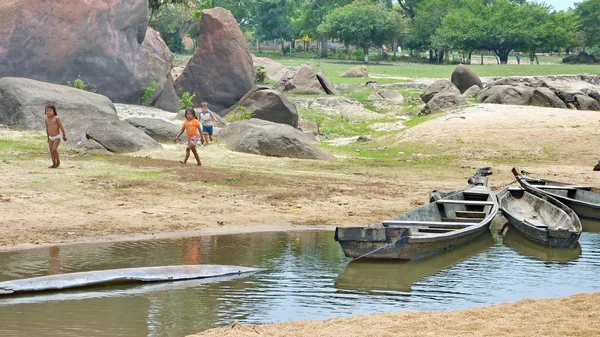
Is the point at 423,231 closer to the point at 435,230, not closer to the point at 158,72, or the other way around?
the point at 435,230

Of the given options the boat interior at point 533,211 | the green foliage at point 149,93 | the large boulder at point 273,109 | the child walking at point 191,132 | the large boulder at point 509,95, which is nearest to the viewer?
the boat interior at point 533,211

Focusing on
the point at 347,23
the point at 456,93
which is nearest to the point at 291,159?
the point at 456,93

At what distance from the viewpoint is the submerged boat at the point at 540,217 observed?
541 inches

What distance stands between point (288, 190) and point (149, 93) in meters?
16.2

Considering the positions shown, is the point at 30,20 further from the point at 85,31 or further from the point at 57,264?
the point at 57,264

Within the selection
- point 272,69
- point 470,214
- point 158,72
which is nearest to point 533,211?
point 470,214

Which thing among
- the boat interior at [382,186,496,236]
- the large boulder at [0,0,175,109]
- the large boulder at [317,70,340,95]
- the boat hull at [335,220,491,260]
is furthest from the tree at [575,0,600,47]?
the boat hull at [335,220,491,260]

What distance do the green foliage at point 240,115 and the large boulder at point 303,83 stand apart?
26.2ft

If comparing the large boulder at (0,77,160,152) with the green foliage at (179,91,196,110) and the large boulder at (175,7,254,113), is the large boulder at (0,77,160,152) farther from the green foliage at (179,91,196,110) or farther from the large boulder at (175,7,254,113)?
the large boulder at (175,7,254,113)

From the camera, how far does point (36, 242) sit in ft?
41.4

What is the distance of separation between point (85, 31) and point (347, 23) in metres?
48.5

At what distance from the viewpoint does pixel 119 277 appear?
34.7ft

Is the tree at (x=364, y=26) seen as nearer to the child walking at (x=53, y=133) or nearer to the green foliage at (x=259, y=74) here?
the green foliage at (x=259, y=74)

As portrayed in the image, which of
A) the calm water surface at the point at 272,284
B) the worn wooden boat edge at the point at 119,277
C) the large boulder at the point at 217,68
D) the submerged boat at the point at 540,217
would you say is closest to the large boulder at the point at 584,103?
the large boulder at the point at 217,68
